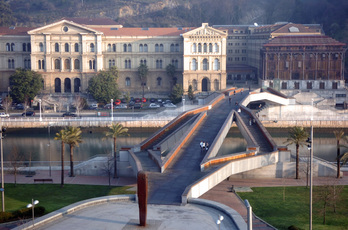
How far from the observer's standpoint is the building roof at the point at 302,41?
103 m

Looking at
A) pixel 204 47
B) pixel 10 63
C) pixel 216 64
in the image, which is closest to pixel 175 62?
pixel 204 47

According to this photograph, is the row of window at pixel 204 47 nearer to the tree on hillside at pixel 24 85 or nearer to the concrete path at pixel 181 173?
the tree on hillside at pixel 24 85

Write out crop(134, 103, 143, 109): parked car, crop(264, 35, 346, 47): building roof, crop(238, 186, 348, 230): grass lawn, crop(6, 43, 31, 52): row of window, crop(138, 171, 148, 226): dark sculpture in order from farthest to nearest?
crop(6, 43, 31, 52): row of window < crop(264, 35, 346, 47): building roof < crop(134, 103, 143, 109): parked car < crop(238, 186, 348, 230): grass lawn < crop(138, 171, 148, 226): dark sculpture

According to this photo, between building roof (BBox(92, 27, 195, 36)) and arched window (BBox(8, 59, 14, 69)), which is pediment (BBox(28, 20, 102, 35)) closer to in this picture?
building roof (BBox(92, 27, 195, 36))

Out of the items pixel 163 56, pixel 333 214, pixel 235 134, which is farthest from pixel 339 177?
pixel 163 56

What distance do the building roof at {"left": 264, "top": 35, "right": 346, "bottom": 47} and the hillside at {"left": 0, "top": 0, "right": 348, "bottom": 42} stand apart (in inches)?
1981

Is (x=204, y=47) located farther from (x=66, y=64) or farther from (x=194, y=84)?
(x=66, y=64)

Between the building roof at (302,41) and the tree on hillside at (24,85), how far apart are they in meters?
39.6

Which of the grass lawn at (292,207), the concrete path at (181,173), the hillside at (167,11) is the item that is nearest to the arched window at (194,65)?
the concrete path at (181,173)

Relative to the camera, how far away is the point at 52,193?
154 feet

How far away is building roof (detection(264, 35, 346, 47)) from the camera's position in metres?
103

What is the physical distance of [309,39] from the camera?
103938 mm

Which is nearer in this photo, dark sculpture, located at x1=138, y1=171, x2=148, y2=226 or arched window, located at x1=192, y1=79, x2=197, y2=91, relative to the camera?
dark sculpture, located at x1=138, y1=171, x2=148, y2=226

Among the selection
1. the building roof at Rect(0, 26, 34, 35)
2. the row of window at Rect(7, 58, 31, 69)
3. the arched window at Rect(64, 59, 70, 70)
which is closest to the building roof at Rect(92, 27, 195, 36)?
the arched window at Rect(64, 59, 70, 70)
